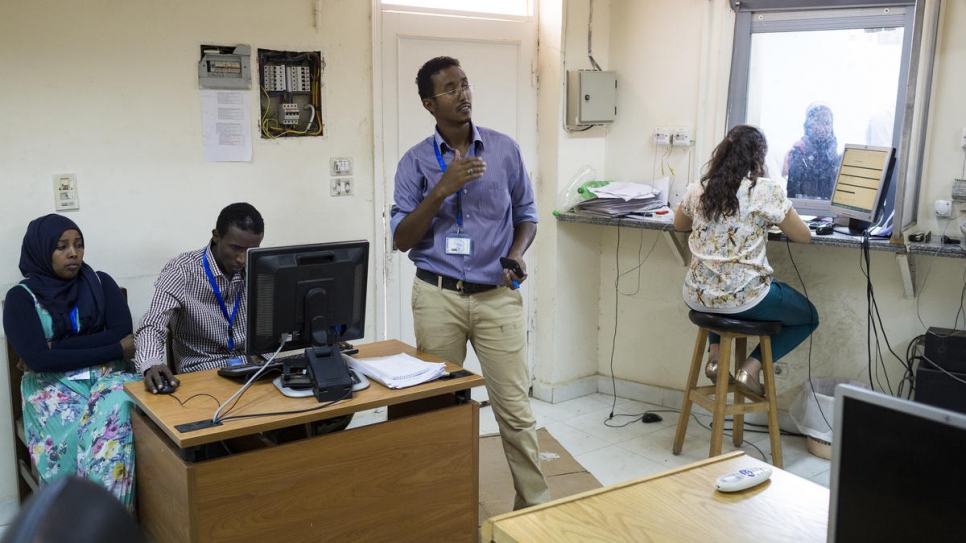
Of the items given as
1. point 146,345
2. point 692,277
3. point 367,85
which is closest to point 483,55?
point 367,85

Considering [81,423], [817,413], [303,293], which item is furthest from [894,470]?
[817,413]

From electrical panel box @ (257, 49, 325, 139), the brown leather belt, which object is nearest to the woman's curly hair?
the brown leather belt

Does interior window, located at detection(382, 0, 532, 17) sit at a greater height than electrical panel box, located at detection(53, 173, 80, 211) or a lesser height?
greater

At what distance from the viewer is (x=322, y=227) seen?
385 cm

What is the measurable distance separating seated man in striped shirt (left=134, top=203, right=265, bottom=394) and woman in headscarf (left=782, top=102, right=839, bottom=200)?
8.51 ft

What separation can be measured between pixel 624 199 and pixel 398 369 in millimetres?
1972

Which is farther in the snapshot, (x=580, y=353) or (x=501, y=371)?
(x=580, y=353)

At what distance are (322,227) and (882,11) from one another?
271cm

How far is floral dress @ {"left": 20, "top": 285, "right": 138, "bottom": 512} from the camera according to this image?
105 inches

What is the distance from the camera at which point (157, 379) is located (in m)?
2.40

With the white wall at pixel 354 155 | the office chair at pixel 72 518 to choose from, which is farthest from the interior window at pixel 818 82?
the office chair at pixel 72 518

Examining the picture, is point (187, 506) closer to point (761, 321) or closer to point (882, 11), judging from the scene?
point (761, 321)

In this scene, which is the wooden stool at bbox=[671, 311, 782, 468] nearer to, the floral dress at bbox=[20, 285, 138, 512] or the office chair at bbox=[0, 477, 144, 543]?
the floral dress at bbox=[20, 285, 138, 512]

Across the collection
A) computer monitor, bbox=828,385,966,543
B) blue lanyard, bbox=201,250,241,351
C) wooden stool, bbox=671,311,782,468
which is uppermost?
computer monitor, bbox=828,385,966,543
